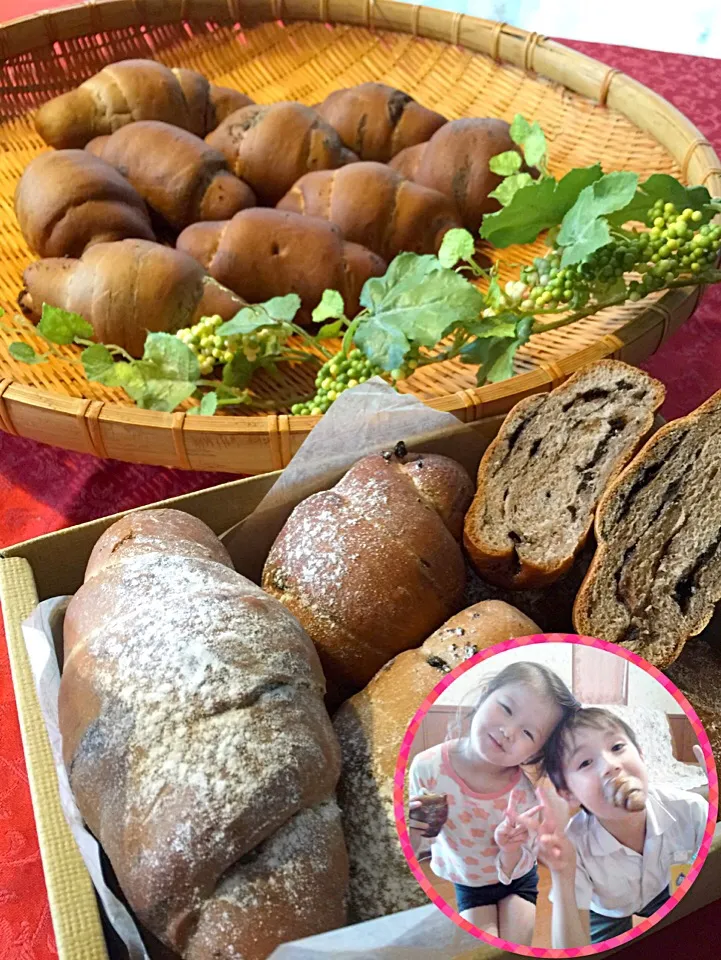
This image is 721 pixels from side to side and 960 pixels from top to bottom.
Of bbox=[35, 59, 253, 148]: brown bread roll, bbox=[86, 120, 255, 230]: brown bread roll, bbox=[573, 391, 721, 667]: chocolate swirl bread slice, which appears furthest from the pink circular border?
bbox=[35, 59, 253, 148]: brown bread roll

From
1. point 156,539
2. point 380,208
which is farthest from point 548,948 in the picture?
point 380,208

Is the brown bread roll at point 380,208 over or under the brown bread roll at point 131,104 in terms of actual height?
under

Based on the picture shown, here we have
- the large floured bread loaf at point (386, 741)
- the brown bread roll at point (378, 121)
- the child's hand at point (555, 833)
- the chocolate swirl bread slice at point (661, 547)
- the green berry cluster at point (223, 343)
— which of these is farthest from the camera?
the brown bread roll at point (378, 121)

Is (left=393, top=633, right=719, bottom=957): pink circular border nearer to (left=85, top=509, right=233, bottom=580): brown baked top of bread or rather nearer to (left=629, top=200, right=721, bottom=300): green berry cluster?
(left=85, top=509, right=233, bottom=580): brown baked top of bread

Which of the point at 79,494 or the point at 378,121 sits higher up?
the point at 378,121

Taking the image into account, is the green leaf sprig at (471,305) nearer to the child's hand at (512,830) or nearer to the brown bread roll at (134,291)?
the brown bread roll at (134,291)

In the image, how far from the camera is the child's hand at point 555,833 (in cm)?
50

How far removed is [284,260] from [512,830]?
1.02 metres

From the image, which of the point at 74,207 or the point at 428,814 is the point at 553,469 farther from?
the point at 74,207

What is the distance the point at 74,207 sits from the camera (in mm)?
1380

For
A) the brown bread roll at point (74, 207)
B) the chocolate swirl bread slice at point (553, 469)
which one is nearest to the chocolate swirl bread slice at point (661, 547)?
the chocolate swirl bread slice at point (553, 469)

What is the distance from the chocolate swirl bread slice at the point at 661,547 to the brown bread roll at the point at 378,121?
1.01 meters

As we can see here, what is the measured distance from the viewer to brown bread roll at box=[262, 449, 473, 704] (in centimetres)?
74

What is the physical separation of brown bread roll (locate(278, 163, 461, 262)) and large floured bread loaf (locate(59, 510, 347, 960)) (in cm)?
90
